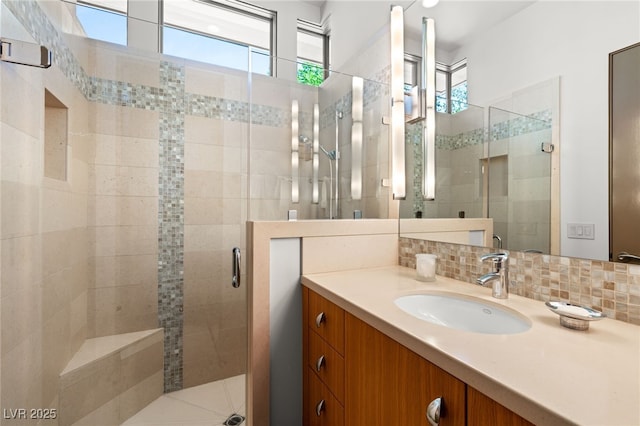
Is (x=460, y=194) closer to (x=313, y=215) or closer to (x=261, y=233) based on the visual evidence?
(x=313, y=215)

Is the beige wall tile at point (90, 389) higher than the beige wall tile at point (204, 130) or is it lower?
lower

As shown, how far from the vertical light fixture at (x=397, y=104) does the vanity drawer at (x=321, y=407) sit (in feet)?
3.14

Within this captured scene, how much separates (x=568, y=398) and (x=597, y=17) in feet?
3.19

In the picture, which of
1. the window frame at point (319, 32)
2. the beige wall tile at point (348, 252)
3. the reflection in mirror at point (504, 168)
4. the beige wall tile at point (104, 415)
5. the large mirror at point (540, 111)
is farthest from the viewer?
the window frame at point (319, 32)

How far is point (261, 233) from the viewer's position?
4.08ft

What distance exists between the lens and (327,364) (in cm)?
108

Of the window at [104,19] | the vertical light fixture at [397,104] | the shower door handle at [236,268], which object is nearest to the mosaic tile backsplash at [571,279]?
the vertical light fixture at [397,104]

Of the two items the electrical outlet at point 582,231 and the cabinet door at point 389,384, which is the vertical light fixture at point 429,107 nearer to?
the electrical outlet at point 582,231

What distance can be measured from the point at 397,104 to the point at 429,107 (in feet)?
0.69

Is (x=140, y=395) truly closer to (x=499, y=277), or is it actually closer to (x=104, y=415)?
(x=104, y=415)

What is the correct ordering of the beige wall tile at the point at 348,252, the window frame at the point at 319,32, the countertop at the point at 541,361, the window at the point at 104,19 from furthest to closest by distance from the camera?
the window frame at the point at 319,32 < the window at the point at 104,19 < the beige wall tile at the point at 348,252 < the countertop at the point at 541,361

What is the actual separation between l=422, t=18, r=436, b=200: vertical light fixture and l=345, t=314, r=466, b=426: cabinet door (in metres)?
0.85

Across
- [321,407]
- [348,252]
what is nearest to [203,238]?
[348,252]

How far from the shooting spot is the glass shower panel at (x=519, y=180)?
934 millimetres
